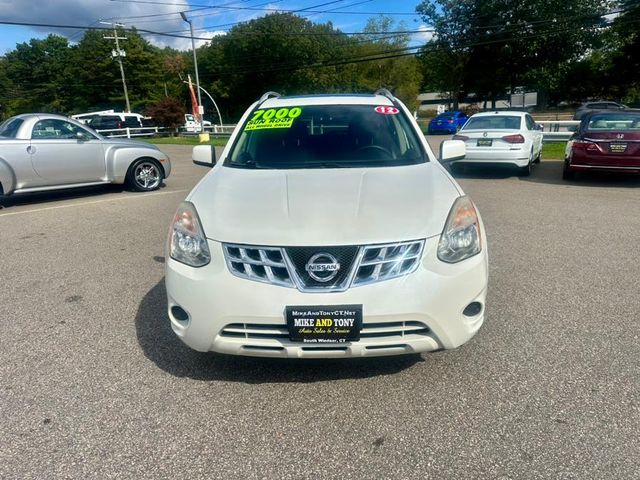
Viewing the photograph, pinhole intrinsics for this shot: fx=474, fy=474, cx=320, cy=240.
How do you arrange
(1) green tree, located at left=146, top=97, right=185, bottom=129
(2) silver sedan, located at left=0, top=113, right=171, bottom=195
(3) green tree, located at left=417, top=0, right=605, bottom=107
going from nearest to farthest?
1. (2) silver sedan, located at left=0, top=113, right=171, bottom=195
2. (1) green tree, located at left=146, top=97, right=185, bottom=129
3. (3) green tree, located at left=417, top=0, right=605, bottom=107

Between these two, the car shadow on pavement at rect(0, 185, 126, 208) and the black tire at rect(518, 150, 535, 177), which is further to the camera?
the black tire at rect(518, 150, 535, 177)

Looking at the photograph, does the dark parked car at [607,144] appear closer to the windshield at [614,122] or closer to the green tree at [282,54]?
the windshield at [614,122]

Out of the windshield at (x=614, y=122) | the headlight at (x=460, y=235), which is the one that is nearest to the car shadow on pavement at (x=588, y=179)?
the windshield at (x=614, y=122)

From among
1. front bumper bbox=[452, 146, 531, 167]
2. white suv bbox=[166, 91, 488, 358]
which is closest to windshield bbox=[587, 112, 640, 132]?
front bumper bbox=[452, 146, 531, 167]

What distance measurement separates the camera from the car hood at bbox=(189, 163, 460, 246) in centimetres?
253

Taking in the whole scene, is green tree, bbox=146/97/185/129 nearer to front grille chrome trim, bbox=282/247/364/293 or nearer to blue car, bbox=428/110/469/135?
blue car, bbox=428/110/469/135

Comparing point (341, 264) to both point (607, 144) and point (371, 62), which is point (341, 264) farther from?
point (371, 62)

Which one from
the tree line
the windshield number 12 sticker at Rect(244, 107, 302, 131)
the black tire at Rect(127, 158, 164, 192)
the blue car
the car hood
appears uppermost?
the tree line

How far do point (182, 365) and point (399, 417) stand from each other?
1440 millimetres

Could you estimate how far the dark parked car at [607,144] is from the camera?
9.05 m

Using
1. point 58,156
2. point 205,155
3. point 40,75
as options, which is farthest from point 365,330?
point 40,75

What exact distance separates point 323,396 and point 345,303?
68cm

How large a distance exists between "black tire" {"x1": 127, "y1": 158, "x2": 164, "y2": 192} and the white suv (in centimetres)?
771

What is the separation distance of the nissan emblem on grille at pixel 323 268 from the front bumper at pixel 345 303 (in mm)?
91
